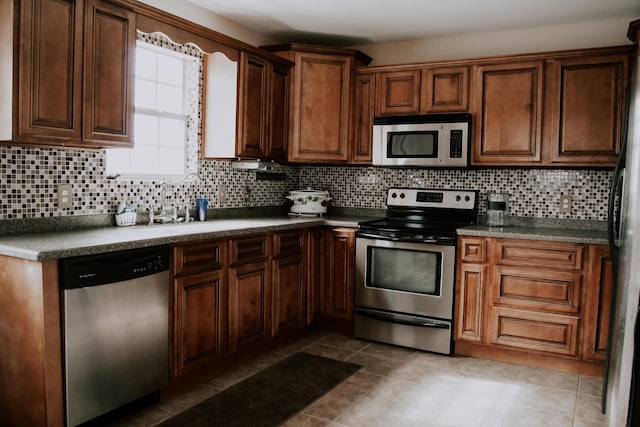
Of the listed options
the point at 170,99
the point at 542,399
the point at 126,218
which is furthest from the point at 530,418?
the point at 170,99

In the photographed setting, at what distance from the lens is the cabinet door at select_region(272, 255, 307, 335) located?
12.0ft

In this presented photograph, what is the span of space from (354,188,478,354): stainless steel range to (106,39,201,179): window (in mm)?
1489

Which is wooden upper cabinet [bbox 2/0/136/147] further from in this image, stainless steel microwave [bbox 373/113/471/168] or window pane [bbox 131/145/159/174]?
stainless steel microwave [bbox 373/113/471/168]

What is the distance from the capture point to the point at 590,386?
126 inches

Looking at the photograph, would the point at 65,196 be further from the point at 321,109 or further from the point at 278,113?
the point at 321,109

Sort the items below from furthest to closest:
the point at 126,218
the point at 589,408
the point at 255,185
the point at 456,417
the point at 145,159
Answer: the point at 255,185, the point at 145,159, the point at 126,218, the point at 589,408, the point at 456,417

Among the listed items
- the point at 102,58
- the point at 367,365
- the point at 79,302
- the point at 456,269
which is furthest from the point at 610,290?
the point at 102,58

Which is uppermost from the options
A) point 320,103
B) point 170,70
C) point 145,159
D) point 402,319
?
point 170,70

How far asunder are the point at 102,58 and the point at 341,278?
7.63ft

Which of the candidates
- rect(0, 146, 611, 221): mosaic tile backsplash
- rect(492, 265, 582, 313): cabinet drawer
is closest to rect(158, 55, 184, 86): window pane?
rect(0, 146, 611, 221): mosaic tile backsplash

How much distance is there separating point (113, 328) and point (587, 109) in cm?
328

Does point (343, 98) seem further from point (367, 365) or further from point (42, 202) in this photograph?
point (42, 202)

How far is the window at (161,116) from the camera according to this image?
3.46 meters

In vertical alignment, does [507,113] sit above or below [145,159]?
above
